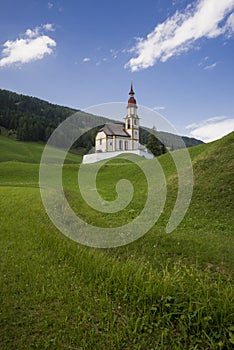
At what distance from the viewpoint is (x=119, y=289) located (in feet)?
24.7

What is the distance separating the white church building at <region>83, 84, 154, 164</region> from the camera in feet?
176

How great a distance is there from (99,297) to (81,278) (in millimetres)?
1077

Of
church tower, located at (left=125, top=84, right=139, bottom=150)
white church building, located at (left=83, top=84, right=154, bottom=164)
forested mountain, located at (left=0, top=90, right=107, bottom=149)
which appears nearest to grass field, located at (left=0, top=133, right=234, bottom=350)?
white church building, located at (left=83, top=84, right=154, bottom=164)

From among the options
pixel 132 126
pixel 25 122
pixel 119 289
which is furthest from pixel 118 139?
pixel 25 122

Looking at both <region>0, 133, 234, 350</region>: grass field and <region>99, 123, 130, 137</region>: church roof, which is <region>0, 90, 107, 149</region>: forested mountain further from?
<region>0, 133, 234, 350</region>: grass field

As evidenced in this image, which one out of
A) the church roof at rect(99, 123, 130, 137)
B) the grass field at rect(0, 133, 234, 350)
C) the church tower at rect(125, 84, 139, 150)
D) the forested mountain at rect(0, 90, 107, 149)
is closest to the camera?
the grass field at rect(0, 133, 234, 350)

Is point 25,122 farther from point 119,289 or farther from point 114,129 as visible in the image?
point 119,289

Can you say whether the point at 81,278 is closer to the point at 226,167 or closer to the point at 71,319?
the point at 71,319

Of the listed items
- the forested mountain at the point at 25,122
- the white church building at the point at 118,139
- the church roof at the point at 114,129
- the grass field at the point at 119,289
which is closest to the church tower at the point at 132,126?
the white church building at the point at 118,139

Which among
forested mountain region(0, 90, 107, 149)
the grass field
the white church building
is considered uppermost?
forested mountain region(0, 90, 107, 149)

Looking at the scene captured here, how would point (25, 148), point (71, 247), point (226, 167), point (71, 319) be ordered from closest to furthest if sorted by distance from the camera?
point (71, 319) → point (71, 247) → point (226, 167) → point (25, 148)

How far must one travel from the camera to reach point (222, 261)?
974cm

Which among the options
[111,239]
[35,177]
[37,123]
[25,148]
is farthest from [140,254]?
[37,123]

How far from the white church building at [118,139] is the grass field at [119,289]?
132ft
